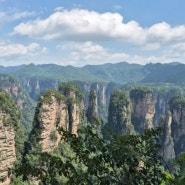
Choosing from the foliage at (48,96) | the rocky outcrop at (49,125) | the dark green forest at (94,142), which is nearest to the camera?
the dark green forest at (94,142)

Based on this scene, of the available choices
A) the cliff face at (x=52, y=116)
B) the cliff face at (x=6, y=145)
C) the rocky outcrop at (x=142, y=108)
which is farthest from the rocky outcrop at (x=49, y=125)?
the rocky outcrop at (x=142, y=108)

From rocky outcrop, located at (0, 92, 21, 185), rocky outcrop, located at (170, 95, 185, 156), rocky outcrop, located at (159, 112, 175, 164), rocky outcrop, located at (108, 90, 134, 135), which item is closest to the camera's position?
rocky outcrop, located at (0, 92, 21, 185)

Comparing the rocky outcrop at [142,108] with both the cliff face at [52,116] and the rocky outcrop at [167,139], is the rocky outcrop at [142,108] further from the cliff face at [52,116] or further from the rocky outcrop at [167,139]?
the cliff face at [52,116]

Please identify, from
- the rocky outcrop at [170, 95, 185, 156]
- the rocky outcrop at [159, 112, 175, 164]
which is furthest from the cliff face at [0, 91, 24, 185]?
the rocky outcrop at [170, 95, 185, 156]

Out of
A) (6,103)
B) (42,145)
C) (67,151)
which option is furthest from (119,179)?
(67,151)

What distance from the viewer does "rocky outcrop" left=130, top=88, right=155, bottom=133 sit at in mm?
148375

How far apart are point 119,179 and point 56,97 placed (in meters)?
75.2

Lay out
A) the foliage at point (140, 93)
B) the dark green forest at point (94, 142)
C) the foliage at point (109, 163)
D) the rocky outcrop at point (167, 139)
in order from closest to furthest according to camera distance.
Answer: the foliage at point (109, 163) → the dark green forest at point (94, 142) → the rocky outcrop at point (167, 139) → the foliage at point (140, 93)

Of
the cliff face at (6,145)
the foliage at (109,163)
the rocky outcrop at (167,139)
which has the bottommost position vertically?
the rocky outcrop at (167,139)

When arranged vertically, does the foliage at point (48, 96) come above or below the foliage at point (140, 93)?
above

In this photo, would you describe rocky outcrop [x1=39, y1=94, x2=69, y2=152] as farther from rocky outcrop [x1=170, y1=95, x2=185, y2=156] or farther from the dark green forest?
rocky outcrop [x1=170, y1=95, x2=185, y2=156]

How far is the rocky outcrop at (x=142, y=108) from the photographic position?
487ft

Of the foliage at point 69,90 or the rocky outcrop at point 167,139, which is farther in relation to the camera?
the rocky outcrop at point 167,139

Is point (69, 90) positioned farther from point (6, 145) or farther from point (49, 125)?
point (6, 145)
